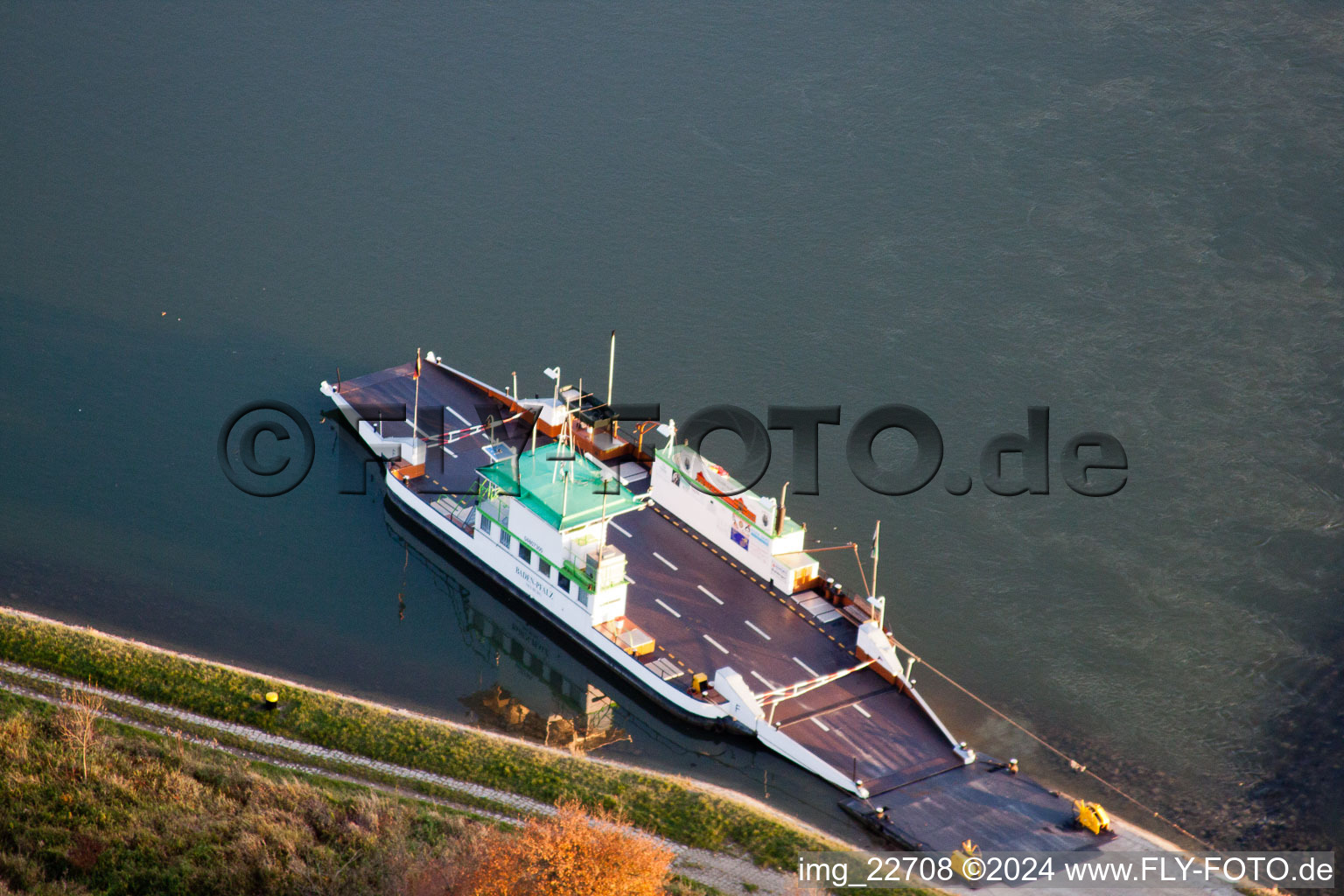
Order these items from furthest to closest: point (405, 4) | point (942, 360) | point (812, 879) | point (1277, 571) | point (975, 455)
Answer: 1. point (405, 4)
2. point (942, 360)
3. point (975, 455)
4. point (1277, 571)
5. point (812, 879)

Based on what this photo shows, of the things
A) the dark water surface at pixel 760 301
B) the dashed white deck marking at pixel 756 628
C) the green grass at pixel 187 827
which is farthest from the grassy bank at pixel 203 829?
the dashed white deck marking at pixel 756 628

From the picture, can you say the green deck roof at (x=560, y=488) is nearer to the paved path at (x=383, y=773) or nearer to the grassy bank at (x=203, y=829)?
the paved path at (x=383, y=773)

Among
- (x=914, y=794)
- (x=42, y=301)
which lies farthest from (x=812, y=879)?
(x=42, y=301)

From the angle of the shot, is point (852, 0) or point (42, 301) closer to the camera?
point (42, 301)

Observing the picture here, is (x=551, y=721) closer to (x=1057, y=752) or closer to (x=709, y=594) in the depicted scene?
(x=709, y=594)

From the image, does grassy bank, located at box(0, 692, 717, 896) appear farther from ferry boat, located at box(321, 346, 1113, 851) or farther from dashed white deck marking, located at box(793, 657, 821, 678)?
dashed white deck marking, located at box(793, 657, 821, 678)

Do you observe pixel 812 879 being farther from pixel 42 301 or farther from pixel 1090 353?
pixel 42 301

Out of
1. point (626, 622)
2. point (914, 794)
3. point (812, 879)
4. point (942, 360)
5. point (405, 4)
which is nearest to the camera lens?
point (812, 879)
